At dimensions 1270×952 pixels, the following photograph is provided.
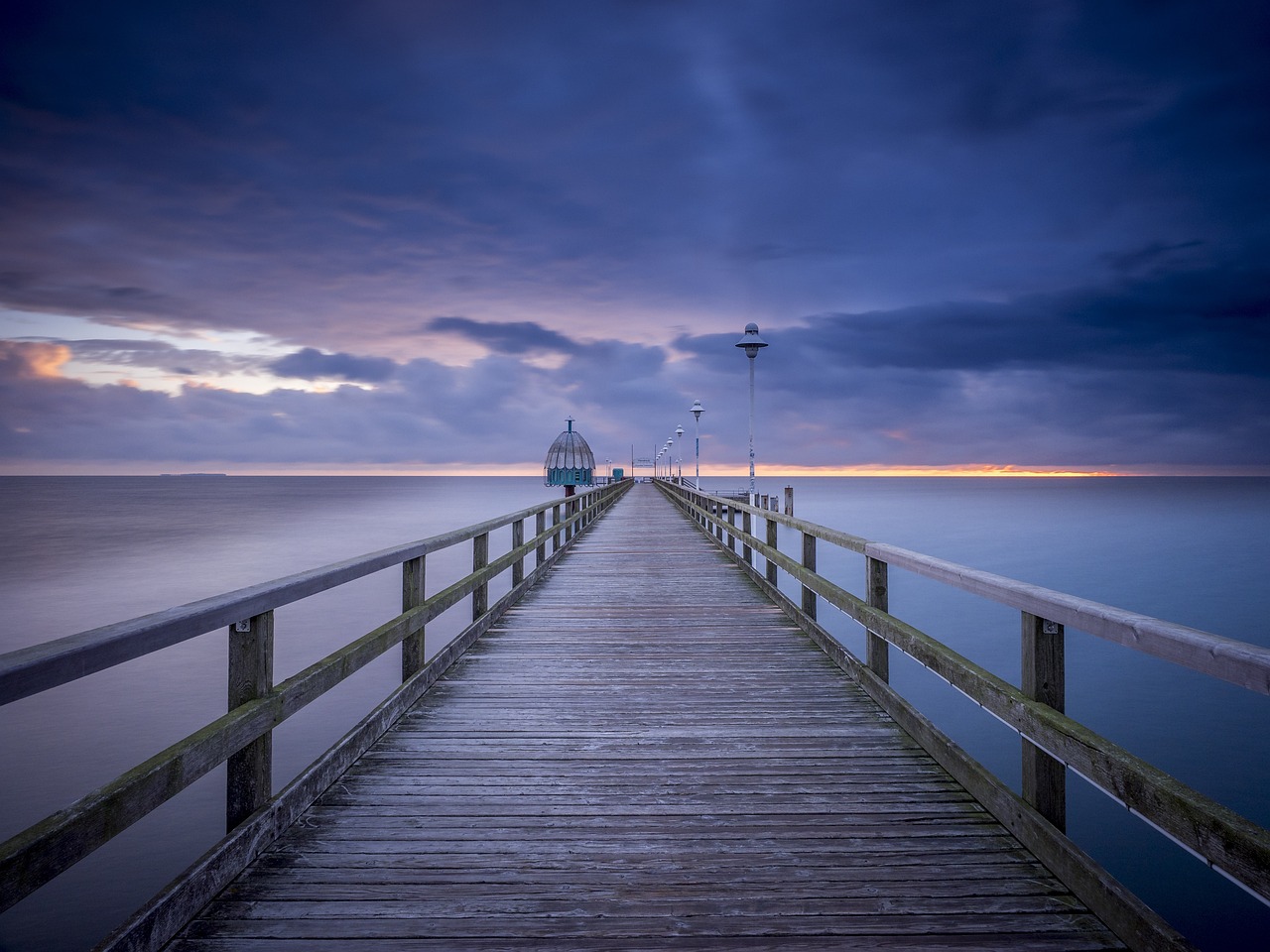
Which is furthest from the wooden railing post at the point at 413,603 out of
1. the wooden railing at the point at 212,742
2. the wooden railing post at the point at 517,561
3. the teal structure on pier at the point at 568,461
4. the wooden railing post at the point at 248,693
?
the teal structure on pier at the point at 568,461

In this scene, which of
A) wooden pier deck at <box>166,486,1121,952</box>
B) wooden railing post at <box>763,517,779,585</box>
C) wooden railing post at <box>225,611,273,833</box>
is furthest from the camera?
wooden railing post at <box>763,517,779,585</box>

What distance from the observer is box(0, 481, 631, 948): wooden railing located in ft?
6.24

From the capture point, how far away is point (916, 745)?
4078 millimetres

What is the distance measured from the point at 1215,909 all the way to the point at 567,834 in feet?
24.3

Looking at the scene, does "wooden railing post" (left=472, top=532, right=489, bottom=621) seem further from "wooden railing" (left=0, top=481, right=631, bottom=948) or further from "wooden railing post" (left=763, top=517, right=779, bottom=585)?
"wooden railing post" (left=763, top=517, right=779, bottom=585)

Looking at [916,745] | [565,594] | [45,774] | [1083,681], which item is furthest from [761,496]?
[916,745]

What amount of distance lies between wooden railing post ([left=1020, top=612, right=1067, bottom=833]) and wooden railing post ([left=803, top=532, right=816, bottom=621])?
11.8 ft

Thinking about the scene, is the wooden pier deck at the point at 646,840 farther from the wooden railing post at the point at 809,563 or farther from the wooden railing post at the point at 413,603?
the wooden railing post at the point at 809,563

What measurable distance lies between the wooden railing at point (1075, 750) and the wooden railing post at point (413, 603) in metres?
3.06

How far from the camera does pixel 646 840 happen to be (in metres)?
3.08

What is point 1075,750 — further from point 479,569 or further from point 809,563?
point 479,569

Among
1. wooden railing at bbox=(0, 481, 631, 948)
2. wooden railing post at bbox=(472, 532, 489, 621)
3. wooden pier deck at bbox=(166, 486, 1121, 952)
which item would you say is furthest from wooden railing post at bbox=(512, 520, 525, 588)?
wooden railing at bbox=(0, 481, 631, 948)

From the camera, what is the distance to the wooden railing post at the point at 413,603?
15.9 feet

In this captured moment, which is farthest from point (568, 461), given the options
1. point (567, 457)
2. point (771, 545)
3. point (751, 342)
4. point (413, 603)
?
point (413, 603)
